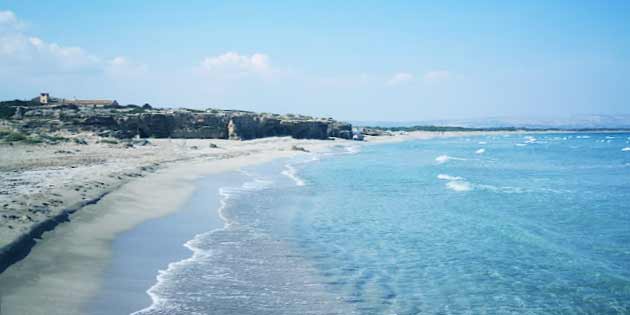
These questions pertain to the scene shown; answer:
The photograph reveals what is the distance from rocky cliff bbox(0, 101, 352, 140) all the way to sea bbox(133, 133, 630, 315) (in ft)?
97.2

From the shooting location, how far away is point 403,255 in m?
11.5

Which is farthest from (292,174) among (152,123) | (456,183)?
(152,123)

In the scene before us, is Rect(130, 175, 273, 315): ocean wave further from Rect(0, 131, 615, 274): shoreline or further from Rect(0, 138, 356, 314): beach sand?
Rect(0, 131, 615, 274): shoreline

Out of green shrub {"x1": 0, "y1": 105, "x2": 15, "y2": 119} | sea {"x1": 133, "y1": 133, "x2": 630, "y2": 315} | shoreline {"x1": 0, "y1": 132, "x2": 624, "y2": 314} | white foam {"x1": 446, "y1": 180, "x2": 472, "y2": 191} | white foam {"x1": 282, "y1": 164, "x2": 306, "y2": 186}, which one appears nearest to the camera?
shoreline {"x1": 0, "y1": 132, "x2": 624, "y2": 314}

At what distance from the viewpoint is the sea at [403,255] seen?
27.3 ft

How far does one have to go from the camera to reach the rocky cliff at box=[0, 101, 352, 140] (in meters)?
45.3

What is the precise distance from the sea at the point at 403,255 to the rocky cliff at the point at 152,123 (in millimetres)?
29618

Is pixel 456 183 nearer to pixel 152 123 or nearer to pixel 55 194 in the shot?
pixel 55 194

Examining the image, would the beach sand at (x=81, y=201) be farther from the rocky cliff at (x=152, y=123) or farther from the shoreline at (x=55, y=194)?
the rocky cliff at (x=152, y=123)

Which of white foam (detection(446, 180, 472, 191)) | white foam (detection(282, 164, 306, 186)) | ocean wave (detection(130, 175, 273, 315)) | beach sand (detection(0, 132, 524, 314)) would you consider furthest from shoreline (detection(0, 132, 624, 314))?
white foam (detection(446, 180, 472, 191))

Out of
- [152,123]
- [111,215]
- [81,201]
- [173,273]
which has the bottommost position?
[173,273]

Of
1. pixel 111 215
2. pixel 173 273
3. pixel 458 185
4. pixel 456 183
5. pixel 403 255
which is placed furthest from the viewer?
pixel 456 183

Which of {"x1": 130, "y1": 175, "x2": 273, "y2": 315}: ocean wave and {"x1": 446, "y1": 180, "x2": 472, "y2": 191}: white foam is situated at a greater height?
{"x1": 130, "y1": 175, "x2": 273, "y2": 315}: ocean wave

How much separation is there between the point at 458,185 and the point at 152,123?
121 feet
